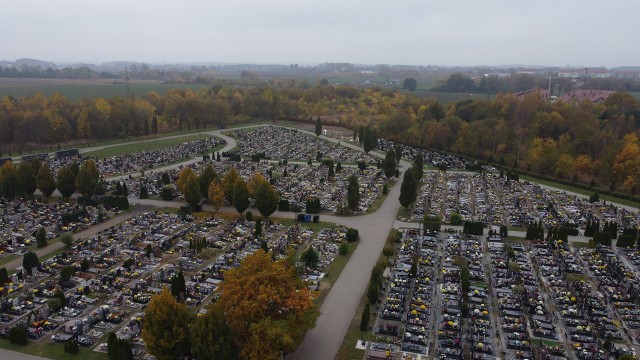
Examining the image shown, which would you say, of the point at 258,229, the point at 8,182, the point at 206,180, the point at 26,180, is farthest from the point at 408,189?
the point at 8,182

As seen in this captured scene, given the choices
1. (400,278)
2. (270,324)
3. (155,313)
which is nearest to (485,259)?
(400,278)

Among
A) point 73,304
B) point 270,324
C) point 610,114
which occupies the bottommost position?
point 73,304

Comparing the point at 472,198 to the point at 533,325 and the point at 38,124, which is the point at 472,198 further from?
the point at 38,124

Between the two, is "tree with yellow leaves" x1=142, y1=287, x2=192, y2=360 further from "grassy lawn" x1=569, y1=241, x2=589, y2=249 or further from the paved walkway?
"grassy lawn" x1=569, y1=241, x2=589, y2=249

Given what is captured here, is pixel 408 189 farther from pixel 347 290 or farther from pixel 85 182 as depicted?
pixel 85 182

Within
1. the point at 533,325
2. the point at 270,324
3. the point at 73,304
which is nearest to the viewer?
the point at 270,324

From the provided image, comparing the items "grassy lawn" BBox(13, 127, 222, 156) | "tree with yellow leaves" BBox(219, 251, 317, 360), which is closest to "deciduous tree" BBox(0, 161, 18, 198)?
"grassy lawn" BBox(13, 127, 222, 156)
